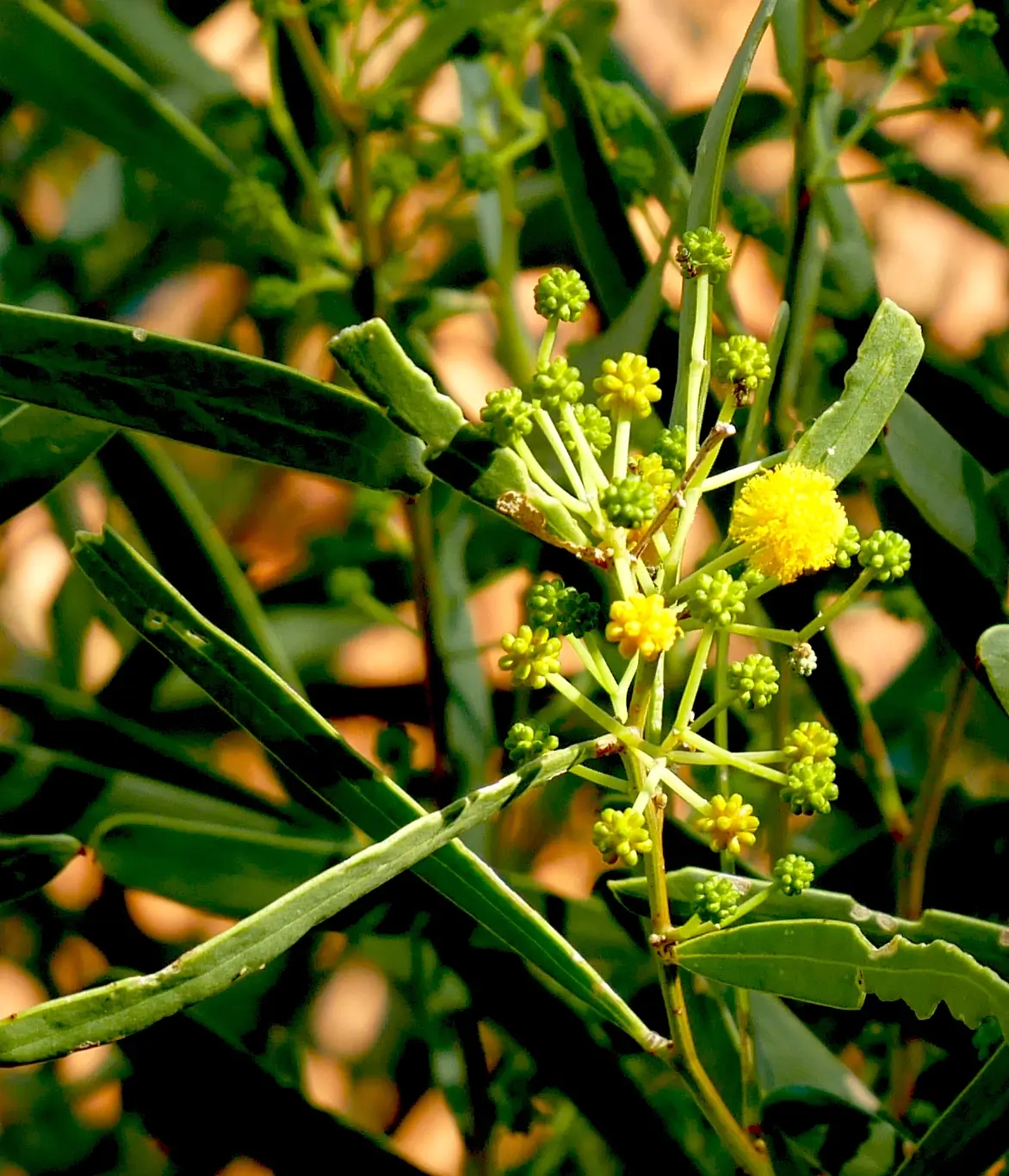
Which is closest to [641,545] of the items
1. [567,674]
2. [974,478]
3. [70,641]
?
[974,478]

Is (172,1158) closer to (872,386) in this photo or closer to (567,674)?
(567,674)

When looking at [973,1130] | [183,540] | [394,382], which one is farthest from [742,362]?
[183,540]

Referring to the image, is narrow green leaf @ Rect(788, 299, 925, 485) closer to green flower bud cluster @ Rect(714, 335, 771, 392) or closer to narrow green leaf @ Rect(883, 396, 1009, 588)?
green flower bud cluster @ Rect(714, 335, 771, 392)

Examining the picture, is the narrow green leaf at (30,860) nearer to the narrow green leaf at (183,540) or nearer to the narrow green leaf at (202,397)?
the narrow green leaf at (183,540)

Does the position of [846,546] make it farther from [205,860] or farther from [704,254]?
[205,860]

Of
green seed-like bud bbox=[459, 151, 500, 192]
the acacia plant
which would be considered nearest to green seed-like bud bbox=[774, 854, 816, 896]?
the acacia plant
